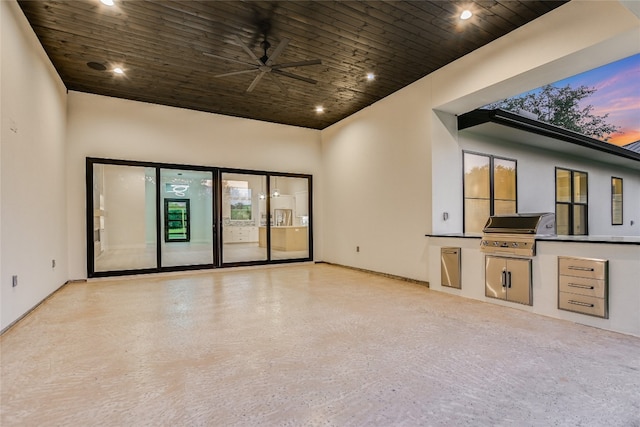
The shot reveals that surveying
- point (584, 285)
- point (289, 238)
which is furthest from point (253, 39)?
point (289, 238)

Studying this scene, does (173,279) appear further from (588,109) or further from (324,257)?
(588,109)

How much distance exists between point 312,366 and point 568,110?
57.2 feet

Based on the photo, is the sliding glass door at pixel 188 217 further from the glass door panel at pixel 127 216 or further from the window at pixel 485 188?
the window at pixel 485 188

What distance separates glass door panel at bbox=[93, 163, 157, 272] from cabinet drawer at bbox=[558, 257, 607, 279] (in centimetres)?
678

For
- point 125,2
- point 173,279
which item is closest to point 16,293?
point 173,279

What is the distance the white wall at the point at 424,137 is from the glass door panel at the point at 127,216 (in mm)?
4036

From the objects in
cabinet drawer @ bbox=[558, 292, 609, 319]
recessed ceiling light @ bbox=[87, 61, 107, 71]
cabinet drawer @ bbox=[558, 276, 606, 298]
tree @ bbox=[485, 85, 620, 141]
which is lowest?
cabinet drawer @ bbox=[558, 292, 609, 319]

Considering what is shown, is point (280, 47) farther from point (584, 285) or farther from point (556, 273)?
point (584, 285)

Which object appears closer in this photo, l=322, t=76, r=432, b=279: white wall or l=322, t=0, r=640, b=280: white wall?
l=322, t=0, r=640, b=280: white wall

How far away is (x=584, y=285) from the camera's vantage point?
10.7ft

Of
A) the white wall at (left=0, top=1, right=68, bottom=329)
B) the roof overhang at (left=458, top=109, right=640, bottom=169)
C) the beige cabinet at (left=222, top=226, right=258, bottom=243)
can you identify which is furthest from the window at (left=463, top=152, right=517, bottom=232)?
the white wall at (left=0, top=1, right=68, bottom=329)

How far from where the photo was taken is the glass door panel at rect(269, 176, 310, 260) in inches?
314

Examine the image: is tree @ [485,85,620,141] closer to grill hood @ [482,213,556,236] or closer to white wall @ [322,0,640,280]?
white wall @ [322,0,640,280]

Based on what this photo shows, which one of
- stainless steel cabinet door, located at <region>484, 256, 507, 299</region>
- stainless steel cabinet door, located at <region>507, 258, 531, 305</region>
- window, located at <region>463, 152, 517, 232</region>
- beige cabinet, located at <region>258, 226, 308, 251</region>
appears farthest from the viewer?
beige cabinet, located at <region>258, 226, 308, 251</region>
